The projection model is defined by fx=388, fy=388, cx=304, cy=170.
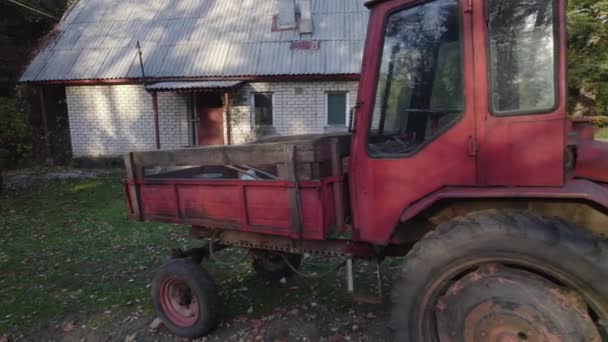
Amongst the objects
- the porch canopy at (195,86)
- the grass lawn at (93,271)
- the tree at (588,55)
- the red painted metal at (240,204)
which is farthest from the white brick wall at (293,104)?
the tree at (588,55)

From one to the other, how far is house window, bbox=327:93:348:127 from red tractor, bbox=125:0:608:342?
9514 millimetres

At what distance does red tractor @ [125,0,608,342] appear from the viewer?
1941mm

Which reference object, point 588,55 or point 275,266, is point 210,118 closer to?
point 275,266

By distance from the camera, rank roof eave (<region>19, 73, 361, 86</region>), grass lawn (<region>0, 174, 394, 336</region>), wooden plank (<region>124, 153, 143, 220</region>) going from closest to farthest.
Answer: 1. wooden plank (<region>124, 153, 143, 220</region>)
2. grass lawn (<region>0, 174, 394, 336</region>)
3. roof eave (<region>19, 73, 361, 86</region>)

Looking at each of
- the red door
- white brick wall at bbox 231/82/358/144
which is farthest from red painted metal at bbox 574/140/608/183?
the red door

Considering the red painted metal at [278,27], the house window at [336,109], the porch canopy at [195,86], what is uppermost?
the red painted metal at [278,27]

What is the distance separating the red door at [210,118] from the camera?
43.0ft

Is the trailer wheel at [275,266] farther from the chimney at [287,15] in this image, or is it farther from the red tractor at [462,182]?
the chimney at [287,15]

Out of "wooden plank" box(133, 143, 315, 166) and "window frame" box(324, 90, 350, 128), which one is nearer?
"wooden plank" box(133, 143, 315, 166)

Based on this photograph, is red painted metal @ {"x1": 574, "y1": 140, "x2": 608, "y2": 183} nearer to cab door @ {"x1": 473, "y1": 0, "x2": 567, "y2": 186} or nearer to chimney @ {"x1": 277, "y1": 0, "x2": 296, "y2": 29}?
cab door @ {"x1": 473, "y1": 0, "x2": 567, "y2": 186}

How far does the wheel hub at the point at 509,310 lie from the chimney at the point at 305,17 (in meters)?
12.0

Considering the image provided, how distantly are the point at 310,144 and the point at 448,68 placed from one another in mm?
976

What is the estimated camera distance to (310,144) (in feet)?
8.60

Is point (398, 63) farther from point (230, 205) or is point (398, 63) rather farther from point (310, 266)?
point (310, 266)
